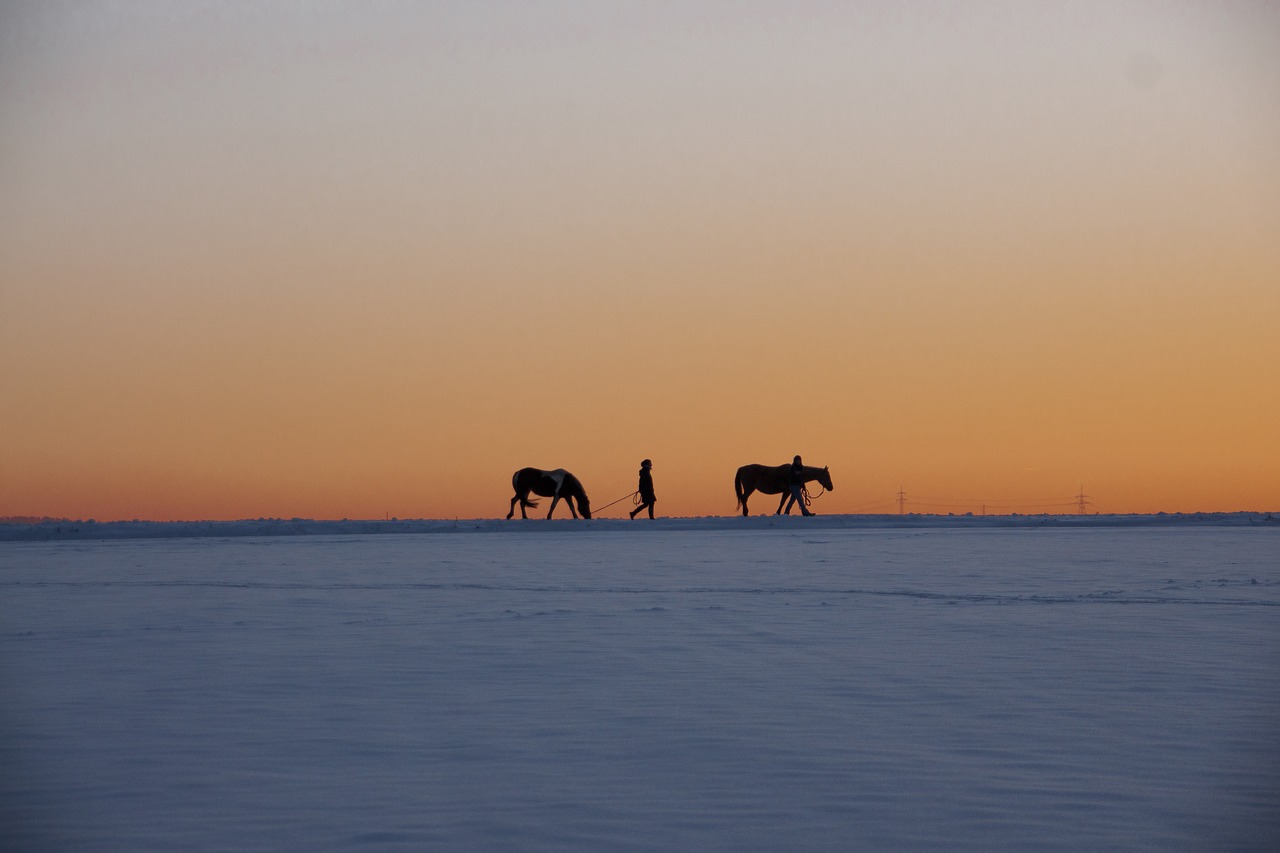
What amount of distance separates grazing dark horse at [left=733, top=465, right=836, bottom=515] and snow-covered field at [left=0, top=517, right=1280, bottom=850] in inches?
1085

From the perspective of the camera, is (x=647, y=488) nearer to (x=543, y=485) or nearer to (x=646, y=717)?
(x=543, y=485)

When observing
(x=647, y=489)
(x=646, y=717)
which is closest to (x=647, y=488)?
(x=647, y=489)

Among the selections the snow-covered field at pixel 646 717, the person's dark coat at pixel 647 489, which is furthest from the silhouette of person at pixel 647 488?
the snow-covered field at pixel 646 717

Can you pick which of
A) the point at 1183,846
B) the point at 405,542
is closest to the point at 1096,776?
the point at 1183,846

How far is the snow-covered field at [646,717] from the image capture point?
4805 mm

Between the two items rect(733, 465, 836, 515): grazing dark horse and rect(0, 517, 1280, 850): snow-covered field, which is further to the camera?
rect(733, 465, 836, 515): grazing dark horse

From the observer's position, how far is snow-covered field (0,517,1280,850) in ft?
15.8

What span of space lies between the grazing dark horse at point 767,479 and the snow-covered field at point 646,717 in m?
27.6

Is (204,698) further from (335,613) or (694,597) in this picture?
(694,597)

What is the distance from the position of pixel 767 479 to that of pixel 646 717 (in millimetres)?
36242

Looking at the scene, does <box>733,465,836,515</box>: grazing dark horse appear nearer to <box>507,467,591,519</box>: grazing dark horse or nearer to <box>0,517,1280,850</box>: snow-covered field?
<box>507,467,591,519</box>: grazing dark horse

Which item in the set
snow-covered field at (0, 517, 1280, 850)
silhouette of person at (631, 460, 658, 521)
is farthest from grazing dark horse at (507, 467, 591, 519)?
snow-covered field at (0, 517, 1280, 850)

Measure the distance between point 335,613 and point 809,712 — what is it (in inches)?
240

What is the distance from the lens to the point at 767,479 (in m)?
42.7
